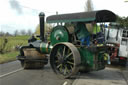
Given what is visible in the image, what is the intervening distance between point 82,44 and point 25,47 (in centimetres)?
315

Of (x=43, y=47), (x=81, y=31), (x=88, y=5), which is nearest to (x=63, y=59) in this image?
(x=81, y=31)

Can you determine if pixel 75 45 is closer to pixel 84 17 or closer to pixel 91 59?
pixel 91 59

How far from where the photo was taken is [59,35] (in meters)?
6.60

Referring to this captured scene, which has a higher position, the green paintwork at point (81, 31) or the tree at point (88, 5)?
the tree at point (88, 5)

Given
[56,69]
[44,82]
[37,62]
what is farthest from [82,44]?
[37,62]

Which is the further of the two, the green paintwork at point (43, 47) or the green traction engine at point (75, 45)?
the green paintwork at point (43, 47)

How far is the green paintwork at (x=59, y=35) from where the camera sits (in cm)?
645

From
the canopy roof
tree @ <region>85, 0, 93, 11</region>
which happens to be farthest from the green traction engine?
tree @ <region>85, 0, 93, 11</region>

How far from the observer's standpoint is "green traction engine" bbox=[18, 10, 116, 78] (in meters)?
5.73

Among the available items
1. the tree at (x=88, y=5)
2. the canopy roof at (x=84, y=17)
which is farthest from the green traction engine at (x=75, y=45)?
the tree at (x=88, y=5)

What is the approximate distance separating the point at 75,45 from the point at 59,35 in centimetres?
84

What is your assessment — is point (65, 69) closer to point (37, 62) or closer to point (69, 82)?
point (69, 82)

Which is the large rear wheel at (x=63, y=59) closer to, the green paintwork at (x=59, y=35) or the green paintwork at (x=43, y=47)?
the green paintwork at (x=59, y=35)

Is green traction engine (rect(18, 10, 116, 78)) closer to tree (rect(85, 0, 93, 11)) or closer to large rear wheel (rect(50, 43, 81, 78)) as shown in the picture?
large rear wheel (rect(50, 43, 81, 78))
